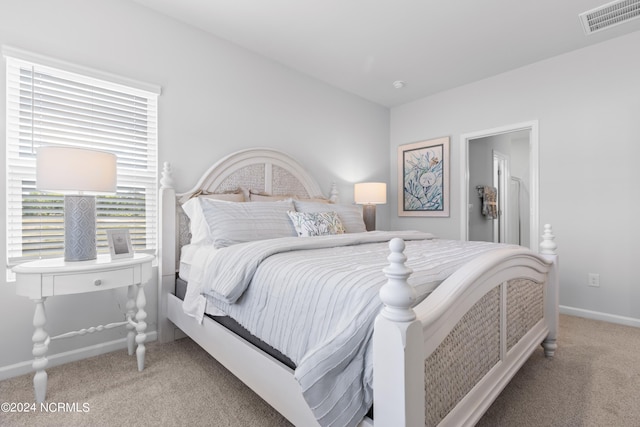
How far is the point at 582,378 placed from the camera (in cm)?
Result: 182

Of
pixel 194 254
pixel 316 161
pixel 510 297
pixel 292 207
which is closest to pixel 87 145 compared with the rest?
pixel 194 254

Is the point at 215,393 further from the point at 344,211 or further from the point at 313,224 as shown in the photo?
the point at 344,211

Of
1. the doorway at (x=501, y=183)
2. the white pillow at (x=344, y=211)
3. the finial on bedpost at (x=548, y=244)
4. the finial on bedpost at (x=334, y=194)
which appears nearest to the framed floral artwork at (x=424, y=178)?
the doorway at (x=501, y=183)

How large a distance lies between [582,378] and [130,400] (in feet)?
7.91

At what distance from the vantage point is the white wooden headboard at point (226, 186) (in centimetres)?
233

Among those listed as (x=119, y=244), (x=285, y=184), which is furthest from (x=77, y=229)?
(x=285, y=184)

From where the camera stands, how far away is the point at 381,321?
2.89 ft

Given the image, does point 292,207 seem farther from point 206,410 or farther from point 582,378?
point 582,378

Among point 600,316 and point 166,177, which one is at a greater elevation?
point 166,177

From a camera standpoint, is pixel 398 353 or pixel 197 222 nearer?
pixel 398 353

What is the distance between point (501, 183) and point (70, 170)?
519 cm

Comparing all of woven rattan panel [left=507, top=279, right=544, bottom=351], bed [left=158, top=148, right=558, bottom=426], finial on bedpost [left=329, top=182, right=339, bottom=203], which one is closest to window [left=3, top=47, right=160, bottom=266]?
bed [left=158, top=148, right=558, bottom=426]

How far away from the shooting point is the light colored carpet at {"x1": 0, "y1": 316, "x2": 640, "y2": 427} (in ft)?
4.81

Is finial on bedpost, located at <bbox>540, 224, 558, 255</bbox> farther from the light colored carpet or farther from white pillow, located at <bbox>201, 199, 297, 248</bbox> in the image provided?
white pillow, located at <bbox>201, 199, 297, 248</bbox>
